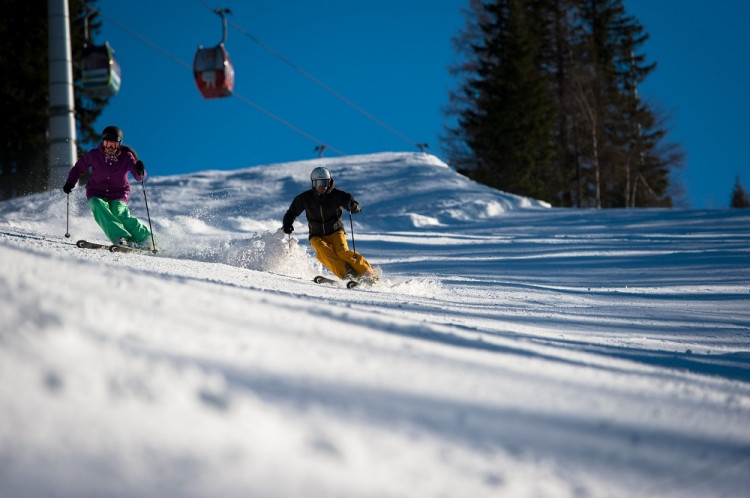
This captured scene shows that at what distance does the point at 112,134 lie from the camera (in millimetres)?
7664

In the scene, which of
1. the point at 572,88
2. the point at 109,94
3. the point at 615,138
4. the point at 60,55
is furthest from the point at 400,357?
the point at 615,138

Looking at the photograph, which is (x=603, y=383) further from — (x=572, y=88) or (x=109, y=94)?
(x=572, y=88)

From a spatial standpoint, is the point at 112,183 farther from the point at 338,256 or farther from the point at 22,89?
the point at 22,89

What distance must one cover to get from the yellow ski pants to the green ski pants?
231cm

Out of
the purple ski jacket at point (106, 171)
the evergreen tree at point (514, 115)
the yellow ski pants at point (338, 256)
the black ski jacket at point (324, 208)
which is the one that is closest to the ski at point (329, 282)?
the yellow ski pants at point (338, 256)

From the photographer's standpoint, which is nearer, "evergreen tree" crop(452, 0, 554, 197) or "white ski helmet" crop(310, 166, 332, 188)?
"white ski helmet" crop(310, 166, 332, 188)

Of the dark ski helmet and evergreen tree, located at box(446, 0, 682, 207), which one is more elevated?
evergreen tree, located at box(446, 0, 682, 207)

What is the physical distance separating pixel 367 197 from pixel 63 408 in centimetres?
1796

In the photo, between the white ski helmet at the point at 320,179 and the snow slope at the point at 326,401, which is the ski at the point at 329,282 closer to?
the white ski helmet at the point at 320,179

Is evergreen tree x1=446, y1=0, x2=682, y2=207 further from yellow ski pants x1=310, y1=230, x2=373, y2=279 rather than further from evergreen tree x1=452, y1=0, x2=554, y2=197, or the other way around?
yellow ski pants x1=310, y1=230, x2=373, y2=279

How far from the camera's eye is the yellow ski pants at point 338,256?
7254mm

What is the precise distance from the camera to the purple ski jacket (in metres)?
7.74

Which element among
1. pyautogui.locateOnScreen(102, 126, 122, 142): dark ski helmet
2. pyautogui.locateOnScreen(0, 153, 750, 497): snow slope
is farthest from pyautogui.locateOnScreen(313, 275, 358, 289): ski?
pyautogui.locateOnScreen(102, 126, 122, 142): dark ski helmet

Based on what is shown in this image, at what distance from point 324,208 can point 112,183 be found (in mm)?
2773
